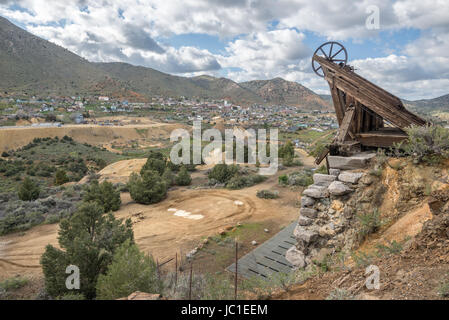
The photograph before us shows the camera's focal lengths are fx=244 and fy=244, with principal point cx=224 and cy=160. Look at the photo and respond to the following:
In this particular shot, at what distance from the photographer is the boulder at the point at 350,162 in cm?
566

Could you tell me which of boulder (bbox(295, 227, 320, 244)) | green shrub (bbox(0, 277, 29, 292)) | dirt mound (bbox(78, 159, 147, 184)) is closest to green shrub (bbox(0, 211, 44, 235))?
green shrub (bbox(0, 277, 29, 292))

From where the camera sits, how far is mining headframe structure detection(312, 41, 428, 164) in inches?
246

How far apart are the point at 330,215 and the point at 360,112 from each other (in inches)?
134

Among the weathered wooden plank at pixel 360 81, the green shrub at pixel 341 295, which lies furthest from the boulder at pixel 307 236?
the weathered wooden plank at pixel 360 81

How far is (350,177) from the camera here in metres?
5.42

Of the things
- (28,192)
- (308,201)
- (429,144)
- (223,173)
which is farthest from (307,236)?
(28,192)

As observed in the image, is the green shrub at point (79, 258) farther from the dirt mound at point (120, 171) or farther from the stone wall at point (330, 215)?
the dirt mound at point (120, 171)

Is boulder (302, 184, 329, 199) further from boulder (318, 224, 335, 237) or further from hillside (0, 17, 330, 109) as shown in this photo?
hillside (0, 17, 330, 109)

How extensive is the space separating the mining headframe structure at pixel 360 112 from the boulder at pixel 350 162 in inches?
18.1

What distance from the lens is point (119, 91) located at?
108562 millimetres

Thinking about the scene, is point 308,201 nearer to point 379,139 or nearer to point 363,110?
point 379,139

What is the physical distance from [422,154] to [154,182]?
1620 centimetres

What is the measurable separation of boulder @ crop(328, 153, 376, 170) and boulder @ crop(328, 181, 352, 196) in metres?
0.56
